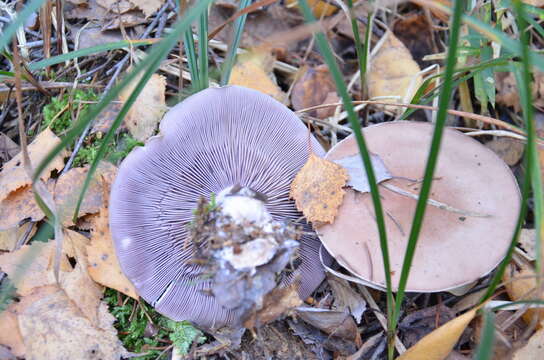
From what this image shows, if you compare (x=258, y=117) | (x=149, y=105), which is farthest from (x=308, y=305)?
(x=149, y=105)

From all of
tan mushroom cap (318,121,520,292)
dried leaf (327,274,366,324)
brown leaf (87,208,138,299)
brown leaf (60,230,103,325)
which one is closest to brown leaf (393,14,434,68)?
tan mushroom cap (318,121,520,292)

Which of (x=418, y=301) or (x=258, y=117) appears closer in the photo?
(x=258, y=117)

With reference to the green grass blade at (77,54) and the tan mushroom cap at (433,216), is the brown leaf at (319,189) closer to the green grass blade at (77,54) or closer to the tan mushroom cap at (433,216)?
the tan mushroom cap at (433,216)

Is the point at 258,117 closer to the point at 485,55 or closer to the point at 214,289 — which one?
the point at 214,289

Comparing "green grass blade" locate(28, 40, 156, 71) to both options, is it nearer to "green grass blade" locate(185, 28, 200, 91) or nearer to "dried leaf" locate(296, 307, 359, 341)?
"green grass blade" locate(185, 28, 200, 91)

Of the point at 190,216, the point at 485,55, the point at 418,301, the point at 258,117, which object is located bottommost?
the point at 418,301

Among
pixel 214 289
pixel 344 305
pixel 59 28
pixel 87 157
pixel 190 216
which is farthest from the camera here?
pixel 59 28

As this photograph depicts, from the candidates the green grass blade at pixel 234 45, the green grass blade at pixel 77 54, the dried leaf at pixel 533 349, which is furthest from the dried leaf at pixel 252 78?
the dried leaf at pixel 533 349
